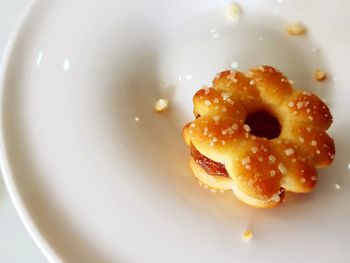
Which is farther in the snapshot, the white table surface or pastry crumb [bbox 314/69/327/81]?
pastry crumb [bbox 314/69/327/81]

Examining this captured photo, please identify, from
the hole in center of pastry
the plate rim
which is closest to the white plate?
the plate rim

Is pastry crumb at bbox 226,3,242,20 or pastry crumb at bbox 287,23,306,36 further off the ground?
pastry crumb at bbox 226,3,242,20

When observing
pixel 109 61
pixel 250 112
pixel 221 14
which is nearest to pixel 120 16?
pixel 109 61

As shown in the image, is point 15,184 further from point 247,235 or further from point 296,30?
point 296,30

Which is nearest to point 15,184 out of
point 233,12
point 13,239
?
point 13,239

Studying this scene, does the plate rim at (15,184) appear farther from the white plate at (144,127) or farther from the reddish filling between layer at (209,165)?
the reddish filling between layer at (209,165)

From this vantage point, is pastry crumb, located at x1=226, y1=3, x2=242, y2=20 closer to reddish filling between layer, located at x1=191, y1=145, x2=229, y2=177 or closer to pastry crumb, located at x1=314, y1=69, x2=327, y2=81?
pastry crumb, located at x1=314, y1=69, x2=327, y2=81

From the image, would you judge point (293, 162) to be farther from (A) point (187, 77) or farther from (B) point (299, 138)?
(A) point (187, 77)
